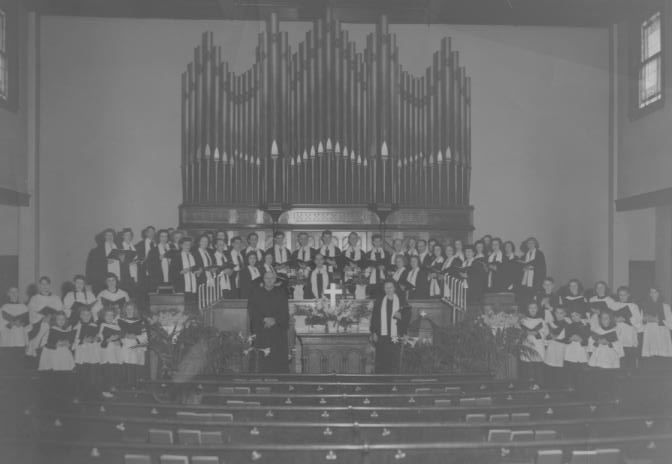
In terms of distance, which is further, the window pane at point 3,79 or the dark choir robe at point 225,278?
the window pane at point 3,79

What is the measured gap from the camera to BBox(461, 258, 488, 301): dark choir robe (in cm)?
1383

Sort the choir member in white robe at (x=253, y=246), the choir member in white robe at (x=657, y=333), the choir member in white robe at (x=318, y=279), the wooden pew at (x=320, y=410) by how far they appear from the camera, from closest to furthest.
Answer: the wooden pew at (x=320, y=410) → the choir member in white robe at (x=657, y=333) → the choir member in white robe at (x=318, y=279) → the choir member in white robe at (x=253, y=246)

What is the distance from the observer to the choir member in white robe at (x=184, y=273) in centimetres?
1388

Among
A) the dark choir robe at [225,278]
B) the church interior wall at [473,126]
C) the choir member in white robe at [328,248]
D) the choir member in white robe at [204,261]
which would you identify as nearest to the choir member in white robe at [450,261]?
the choir member in white robe at [328,248]

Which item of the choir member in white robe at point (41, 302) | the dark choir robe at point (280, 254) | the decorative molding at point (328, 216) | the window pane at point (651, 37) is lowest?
the choir member in white robe at point (41, 302)

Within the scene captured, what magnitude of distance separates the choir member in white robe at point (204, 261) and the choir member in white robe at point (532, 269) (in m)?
5.97

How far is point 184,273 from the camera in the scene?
13820 millimetres

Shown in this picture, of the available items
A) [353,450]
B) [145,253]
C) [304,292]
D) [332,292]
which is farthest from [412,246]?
[353,450]

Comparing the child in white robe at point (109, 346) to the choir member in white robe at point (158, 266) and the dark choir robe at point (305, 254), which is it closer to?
the choir member in white robe at point (158, 266)

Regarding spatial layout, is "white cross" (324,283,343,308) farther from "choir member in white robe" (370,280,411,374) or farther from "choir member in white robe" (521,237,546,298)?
"choir member in white robe" (521,237,546,298)

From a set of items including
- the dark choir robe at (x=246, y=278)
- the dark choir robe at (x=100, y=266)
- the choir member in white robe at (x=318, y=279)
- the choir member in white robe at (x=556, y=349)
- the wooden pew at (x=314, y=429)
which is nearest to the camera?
the wooden pew at (x=314, y=429)

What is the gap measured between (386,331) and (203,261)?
398 centimetres

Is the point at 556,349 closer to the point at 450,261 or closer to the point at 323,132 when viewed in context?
the point at 450,261

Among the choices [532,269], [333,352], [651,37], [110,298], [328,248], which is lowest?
[333,352]
